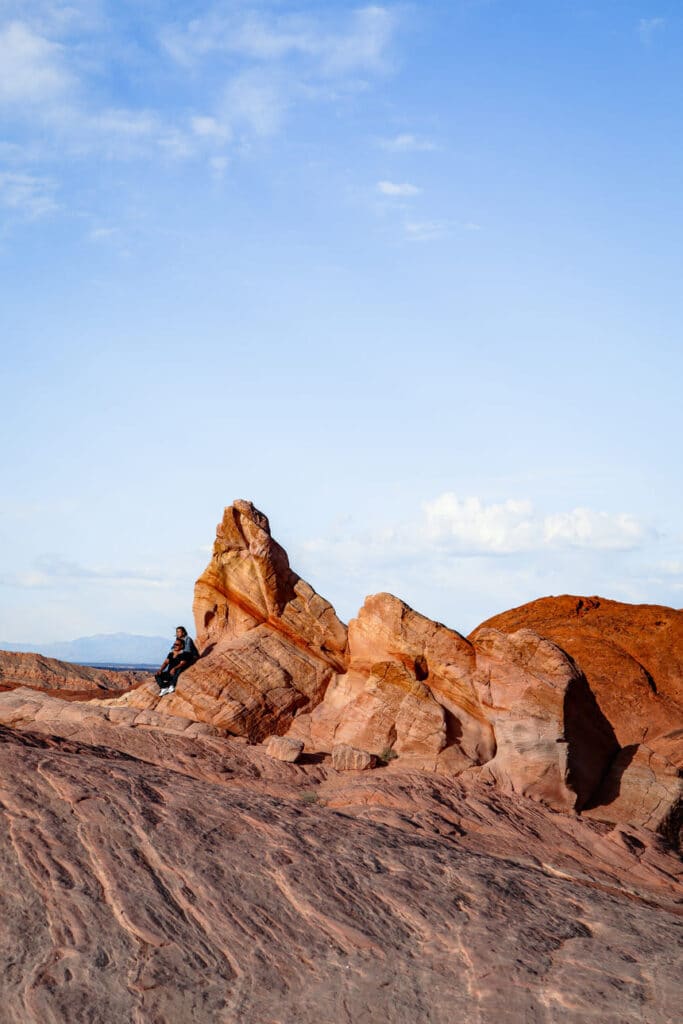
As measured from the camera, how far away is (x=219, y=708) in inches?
845

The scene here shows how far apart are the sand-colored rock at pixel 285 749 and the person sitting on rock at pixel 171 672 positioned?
4.03m

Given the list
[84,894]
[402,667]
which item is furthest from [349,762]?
[84,894]

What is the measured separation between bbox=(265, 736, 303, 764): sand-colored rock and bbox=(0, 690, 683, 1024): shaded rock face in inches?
119

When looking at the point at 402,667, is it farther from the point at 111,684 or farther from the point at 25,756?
the point at 111,684

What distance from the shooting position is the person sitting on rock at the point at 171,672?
22.8m

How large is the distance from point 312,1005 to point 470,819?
7.98 meters

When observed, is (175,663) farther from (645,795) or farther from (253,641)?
(645,795)

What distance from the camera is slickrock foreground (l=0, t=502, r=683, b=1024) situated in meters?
9.83

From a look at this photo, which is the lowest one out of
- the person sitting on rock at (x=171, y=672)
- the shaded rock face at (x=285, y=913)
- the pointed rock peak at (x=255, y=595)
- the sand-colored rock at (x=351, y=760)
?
the shaded rock face at (x=285, y=913)

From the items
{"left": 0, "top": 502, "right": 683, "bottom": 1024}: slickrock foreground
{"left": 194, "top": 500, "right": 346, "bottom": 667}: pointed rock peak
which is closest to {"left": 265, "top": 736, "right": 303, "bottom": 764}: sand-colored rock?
{"left": 0, "top": 502, "right": 683, "bottom": 1024}: slickrock foreground

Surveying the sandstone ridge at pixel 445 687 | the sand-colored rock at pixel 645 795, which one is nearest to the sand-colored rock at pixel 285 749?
the sandstone ridge at pixel 445 687

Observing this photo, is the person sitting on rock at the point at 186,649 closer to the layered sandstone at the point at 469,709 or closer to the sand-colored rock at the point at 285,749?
the layered sandstone at the point at 469,709

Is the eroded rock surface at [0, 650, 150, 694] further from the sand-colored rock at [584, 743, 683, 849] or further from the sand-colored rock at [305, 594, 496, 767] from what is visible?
the sand-colored rock at [584, 743, 683, 849]

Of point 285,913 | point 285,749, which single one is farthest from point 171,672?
point 285,913
